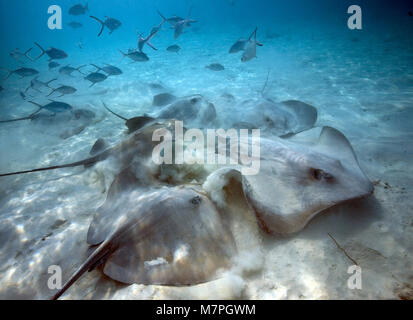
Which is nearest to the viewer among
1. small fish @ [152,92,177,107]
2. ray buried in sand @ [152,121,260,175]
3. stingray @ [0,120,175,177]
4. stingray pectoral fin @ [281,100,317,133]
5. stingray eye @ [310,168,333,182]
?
stingray eye @ [310,168,333,182]

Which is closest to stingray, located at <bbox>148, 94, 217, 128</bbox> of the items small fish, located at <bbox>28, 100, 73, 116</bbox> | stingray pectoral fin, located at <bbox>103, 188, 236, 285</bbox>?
small fish, located at <bbox>28, 100, 73, 116</bbox>

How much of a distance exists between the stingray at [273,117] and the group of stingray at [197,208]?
134 cm

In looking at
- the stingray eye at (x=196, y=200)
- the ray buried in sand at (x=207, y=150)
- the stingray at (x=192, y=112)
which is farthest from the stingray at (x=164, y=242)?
the stingray at (x=192, y=112)

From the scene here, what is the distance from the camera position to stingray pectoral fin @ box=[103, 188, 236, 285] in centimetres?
180

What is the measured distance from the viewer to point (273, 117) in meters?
4.72

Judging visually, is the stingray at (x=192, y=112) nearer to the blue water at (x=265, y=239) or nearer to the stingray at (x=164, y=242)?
the blue water at (x=265, y=239)

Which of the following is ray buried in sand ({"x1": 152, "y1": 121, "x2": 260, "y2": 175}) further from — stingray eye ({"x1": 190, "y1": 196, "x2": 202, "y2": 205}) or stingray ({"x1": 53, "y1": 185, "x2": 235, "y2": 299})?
stingray ({"x1": 53, "y1": 185, "x2": 235, "y2": 299})

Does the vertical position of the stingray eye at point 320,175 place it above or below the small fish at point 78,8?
below

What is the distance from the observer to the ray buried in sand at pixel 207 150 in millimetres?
2959

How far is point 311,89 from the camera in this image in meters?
8.28

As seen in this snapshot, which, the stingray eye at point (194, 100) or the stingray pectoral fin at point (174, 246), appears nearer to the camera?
the stingray pectoral fin at point (174, 246)

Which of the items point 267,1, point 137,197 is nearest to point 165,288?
point 137,197

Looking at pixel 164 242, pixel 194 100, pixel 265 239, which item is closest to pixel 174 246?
pixel 164 242

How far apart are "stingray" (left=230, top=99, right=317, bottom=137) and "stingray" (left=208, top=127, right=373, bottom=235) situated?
1.60 metres
